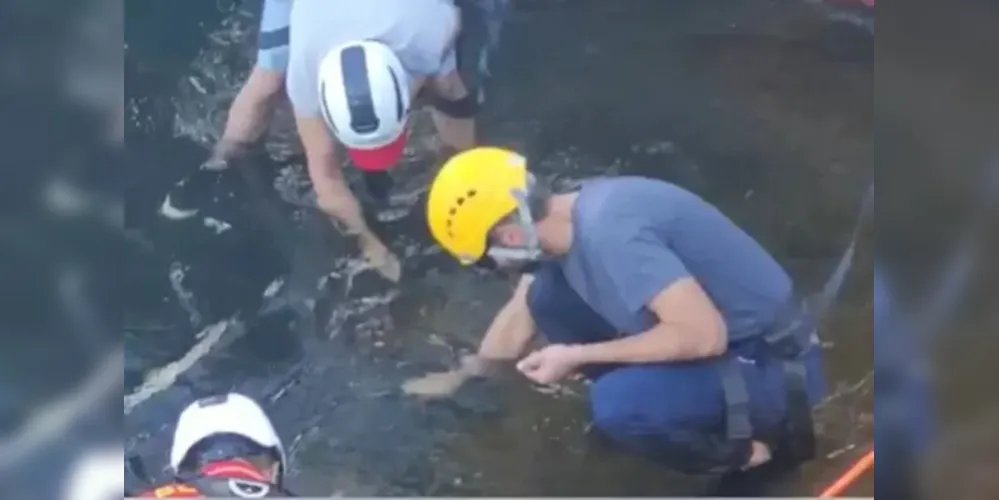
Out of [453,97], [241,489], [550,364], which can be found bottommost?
[241,489]

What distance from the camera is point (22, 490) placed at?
116cm

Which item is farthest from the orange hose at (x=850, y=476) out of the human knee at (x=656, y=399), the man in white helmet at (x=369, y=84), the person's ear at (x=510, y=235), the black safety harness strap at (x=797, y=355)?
the man in white helmet at (x=369, y=84)

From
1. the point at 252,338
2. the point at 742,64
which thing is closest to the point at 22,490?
the point at 252,338

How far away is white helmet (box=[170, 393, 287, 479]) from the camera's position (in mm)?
1179

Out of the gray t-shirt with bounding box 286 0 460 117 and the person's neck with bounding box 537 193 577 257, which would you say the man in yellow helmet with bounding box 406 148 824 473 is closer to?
the person's neck with bounding box 537 193 577 257

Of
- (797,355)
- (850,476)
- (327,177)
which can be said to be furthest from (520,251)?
(850,476)

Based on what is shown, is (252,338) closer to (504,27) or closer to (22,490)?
(22,490)

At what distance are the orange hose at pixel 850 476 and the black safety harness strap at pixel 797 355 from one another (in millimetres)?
45

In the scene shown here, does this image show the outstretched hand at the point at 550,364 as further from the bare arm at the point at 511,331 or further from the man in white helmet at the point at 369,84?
the man in white helmet at the point at 369,84

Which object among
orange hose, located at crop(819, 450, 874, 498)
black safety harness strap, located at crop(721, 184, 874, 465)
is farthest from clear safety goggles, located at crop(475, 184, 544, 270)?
orange hose, located at crop(819, 450, 874, 498)

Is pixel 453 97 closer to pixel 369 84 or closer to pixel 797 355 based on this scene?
pixel 369 84

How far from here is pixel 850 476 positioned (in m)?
1.19

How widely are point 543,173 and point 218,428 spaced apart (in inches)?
18.3

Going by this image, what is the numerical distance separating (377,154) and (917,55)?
2.01ft
